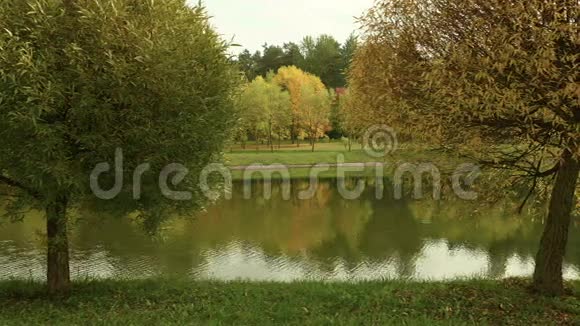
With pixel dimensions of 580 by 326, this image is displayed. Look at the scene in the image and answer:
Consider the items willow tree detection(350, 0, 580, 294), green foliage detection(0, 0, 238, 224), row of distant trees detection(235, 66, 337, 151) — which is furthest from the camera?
row of distant trees detection(235, 66, 337, 151)

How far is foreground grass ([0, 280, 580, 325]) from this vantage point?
35.1ft

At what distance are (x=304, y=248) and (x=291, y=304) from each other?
12729 millimetres

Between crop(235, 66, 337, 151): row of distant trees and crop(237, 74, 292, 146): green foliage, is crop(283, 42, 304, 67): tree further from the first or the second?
crop(237, 74, 292, 146): green foliage

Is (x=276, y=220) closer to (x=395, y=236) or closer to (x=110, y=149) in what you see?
(x=395, y=236)

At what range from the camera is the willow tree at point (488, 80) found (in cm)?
906

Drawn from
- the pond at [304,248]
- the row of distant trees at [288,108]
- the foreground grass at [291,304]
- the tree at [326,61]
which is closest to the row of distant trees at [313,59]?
the tree at [326,61]

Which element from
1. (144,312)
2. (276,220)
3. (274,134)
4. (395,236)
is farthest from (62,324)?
(274,134)

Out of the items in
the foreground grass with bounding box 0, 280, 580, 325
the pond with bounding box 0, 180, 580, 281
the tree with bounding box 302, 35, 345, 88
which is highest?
the tree with bounding box 302, 35, 345, 88

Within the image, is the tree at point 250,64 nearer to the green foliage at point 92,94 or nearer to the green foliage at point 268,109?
the green foliage at point 268,109

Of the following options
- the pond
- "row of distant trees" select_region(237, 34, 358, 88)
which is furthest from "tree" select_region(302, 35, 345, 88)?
the pond

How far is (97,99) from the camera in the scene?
10602 millimetres

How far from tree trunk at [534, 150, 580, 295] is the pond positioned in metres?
1.60

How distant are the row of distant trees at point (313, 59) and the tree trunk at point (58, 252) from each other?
93.5 metres

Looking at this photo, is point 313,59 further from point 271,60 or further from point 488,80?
point 488,80
